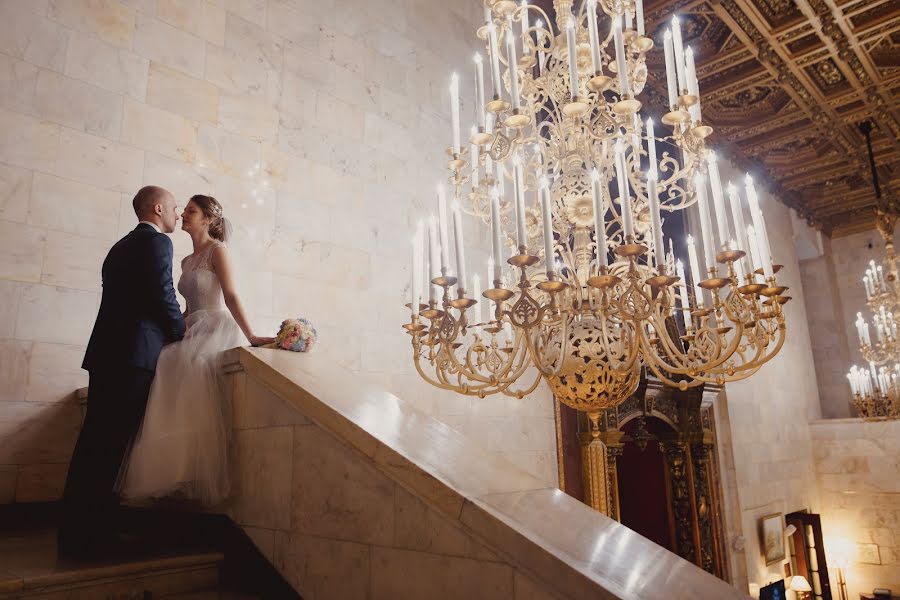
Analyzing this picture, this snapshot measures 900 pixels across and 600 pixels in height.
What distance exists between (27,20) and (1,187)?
3.24 feet

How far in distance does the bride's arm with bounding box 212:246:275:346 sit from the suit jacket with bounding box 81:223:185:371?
0.31m

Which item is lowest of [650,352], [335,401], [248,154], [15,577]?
[15,577]

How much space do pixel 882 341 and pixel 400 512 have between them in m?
9.79

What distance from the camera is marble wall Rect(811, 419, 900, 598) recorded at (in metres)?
9.92

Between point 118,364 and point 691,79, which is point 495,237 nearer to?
point 691,79

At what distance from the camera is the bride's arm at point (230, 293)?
9.35ft

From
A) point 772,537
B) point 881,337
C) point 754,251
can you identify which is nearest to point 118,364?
point 754,251

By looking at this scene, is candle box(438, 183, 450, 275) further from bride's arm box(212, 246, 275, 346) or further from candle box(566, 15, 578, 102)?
bride's arm box(212, 246, 275, 346)

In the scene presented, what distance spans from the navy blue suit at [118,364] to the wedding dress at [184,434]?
Answer: 0.19 feet

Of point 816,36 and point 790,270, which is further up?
point 816,36

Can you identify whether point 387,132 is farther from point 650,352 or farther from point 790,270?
point 790,270

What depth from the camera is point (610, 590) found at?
129 cm

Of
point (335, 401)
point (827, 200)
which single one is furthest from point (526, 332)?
point (827, 200)

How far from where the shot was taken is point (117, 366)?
241 centimetres
